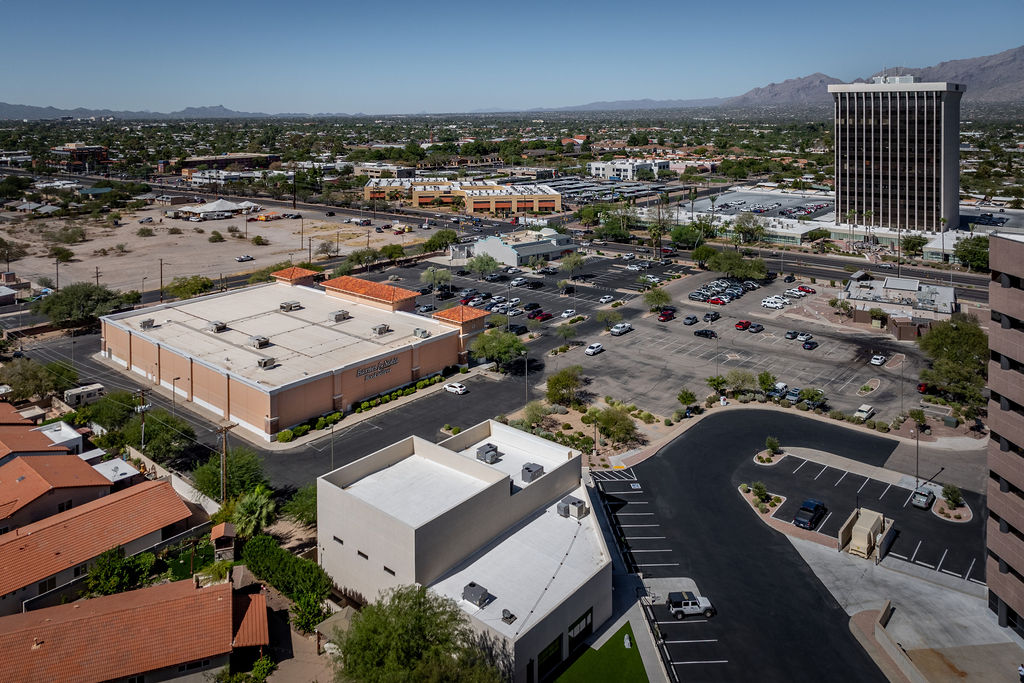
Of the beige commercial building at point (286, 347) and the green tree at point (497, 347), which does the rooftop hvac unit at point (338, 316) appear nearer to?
the beige commercial building at point (286, 347)

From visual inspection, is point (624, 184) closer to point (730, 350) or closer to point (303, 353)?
point (730, 350)

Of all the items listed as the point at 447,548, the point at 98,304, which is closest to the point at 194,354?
the point at 98,304

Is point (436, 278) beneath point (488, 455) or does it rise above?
above

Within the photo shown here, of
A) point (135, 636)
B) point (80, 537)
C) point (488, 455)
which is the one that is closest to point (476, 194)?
point (488, 455)

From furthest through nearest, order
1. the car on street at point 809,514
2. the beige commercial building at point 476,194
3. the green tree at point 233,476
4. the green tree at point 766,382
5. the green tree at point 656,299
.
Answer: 1. the beige commercial building at point 476,194
2. the green tree at point 656,299
3. the green tree at point 766,382
4. the green tree at point 233,476
5. the car on street at point 809,514

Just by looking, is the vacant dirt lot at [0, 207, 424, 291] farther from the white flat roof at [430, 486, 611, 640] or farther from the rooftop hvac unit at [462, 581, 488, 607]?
the rooftop hvac unit at [462, 581, 488, 607]

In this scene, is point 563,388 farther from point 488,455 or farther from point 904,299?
point 904,299

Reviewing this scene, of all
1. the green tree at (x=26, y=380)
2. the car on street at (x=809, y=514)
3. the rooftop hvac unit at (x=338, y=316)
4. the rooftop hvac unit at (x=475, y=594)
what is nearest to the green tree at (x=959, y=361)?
the car on street at (x=809, y=514)

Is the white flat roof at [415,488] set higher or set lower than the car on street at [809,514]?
higher
